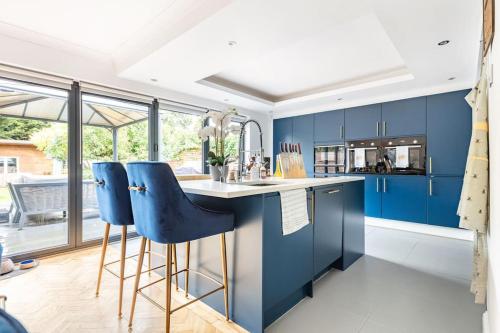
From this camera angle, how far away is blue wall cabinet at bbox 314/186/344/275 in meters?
2.03

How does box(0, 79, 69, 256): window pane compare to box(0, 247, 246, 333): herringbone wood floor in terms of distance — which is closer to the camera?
box(0, 247, 246, 333): herringbone wood floor

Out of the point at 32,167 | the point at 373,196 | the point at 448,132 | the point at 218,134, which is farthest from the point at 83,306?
the point at 448,132

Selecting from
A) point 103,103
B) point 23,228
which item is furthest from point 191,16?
point 23,228

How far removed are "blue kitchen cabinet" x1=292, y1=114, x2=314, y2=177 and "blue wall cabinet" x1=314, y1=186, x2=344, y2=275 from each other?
2.74 m

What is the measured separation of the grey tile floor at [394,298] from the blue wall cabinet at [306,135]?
2424mm

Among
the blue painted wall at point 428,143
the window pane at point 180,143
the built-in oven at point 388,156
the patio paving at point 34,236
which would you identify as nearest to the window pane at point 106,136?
the patio paving at point 34,236

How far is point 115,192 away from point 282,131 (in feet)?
13.9

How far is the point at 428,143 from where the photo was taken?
146 inches

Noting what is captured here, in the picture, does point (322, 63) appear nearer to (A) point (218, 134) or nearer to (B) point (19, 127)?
(A) point (218, 134)

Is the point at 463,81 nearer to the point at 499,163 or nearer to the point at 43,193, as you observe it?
the point at 499,163

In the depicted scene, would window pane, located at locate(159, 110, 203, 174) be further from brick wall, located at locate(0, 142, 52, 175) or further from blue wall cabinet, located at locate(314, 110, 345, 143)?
blue wall cabinet, located at locate(314, 110, 345, 143)

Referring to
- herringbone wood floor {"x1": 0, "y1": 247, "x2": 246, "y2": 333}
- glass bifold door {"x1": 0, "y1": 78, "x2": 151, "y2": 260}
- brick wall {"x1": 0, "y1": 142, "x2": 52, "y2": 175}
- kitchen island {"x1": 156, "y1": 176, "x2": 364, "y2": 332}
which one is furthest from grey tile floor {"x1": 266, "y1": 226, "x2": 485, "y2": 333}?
brick wall {"x1": 0, "y1": 142, "x2": 52, "y2": 175}

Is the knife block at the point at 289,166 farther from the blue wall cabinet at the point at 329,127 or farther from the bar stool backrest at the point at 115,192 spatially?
the blue wall cabinet at the point at 329,127

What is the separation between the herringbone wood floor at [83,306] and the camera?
160cm
